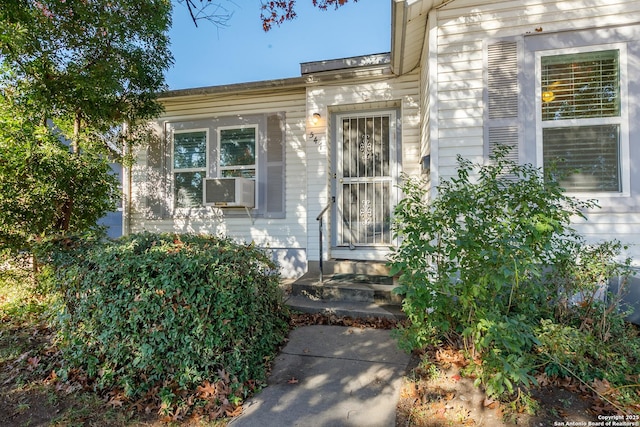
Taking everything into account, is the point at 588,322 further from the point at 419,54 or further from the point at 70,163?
the point at 70,163

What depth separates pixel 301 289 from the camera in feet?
13.9

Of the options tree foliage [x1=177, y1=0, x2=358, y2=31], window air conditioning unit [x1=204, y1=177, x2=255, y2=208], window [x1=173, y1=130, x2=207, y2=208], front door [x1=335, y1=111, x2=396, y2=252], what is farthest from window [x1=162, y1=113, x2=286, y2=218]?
tree foliage [x1=177, y1=0, x2=358, y2=31]

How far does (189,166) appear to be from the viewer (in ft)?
19.8

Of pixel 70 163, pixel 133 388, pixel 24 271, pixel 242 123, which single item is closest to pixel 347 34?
pixel 242 123

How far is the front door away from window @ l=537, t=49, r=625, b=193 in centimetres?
202

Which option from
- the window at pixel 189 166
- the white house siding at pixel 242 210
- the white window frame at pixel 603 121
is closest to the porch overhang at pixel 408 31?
the white window frame at pixel 603 121

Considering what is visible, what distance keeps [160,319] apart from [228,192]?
10.4 ft

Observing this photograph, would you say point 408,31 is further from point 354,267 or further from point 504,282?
point 504,282

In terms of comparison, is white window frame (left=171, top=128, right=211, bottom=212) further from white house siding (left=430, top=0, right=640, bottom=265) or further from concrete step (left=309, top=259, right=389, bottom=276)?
white house siding (left=430, top=0, right=640, bottom=265)

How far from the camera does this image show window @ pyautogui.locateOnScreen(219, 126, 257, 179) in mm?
5766

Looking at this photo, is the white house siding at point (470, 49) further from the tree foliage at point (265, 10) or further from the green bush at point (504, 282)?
the tree foliage at point (265, 10)

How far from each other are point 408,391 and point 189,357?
1636 millimetres

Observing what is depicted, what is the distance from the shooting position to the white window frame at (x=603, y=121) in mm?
3361

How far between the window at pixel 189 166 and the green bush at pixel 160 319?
131 inches
